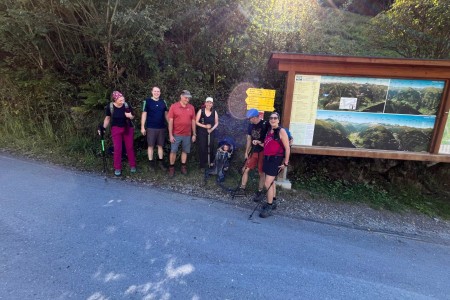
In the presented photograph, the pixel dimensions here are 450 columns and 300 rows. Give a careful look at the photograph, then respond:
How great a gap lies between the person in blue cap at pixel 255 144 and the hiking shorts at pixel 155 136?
6.82 ft

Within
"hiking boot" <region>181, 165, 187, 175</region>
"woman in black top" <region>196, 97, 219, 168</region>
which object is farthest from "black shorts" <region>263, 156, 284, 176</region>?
"hiking boot" <region>181, 165, 187, 175</region>

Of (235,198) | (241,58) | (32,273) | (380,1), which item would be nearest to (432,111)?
(235,198)

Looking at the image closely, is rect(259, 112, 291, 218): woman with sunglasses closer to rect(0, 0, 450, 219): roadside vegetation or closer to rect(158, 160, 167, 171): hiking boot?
rect(0, 0, 450, 219): roadside vegetation

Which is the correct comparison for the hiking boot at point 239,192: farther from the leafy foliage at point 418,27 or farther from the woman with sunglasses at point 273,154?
the leafy foliage at point 418,27

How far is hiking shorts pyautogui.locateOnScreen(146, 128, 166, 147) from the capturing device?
570 centimetres

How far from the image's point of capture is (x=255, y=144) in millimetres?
4938

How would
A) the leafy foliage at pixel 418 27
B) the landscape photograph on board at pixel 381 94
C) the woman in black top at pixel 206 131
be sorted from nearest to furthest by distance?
1. the landscape photograph on board at pixel 381 94
2. the woman in black top at pixel 206 131
3. the leafy foliage at pixel 418 27

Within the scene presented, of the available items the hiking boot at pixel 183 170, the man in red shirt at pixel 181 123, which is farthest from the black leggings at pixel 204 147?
the hiking boot at pixel 183 170

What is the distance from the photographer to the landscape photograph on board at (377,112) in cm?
522

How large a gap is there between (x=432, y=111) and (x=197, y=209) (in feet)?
17.4

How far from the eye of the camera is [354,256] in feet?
11.8

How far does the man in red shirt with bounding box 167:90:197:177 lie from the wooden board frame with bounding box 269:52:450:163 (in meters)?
2.09

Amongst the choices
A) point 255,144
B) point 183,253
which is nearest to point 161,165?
point 255,144

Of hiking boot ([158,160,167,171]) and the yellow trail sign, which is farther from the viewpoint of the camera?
hiking boot ([158,160,167,171])
